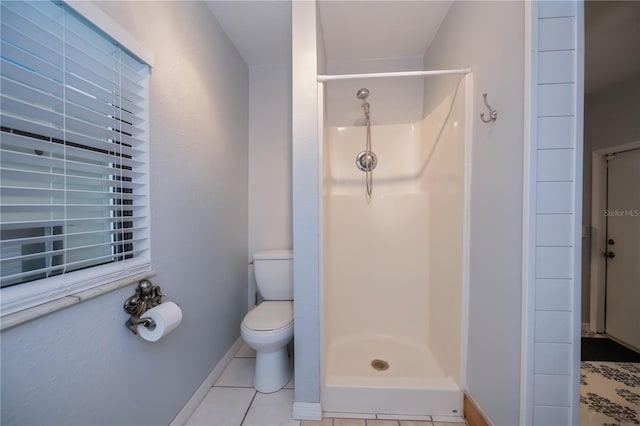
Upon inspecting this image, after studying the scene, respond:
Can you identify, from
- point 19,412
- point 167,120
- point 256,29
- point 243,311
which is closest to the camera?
point 19,412

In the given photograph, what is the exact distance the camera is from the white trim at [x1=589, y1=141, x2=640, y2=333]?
Answer: 105 cm

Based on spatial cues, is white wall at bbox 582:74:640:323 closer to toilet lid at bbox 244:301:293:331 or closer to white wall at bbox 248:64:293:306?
toilet lid at bbox 244:301:293:331

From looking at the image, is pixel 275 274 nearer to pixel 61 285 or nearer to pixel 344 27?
pixel 61 285

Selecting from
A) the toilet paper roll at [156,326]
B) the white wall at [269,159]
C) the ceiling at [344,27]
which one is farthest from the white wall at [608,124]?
the white wall at [269,159]

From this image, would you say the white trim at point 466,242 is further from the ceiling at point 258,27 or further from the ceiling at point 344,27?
the ceiling at point 258,27

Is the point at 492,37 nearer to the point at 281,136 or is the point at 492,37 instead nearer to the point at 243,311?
the point at 281,136

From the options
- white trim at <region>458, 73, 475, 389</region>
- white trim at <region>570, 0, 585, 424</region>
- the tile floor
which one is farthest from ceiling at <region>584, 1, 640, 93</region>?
the tile floor

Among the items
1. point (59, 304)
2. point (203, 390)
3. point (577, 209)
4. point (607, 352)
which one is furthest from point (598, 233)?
point (203, 390)

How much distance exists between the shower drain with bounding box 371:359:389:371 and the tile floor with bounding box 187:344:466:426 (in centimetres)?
39

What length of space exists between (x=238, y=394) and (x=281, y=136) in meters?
1.97

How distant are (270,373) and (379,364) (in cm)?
79

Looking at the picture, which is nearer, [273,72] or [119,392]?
[119,392]

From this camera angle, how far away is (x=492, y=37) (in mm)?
1147

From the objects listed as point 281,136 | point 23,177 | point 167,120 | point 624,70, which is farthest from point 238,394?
point 624,70
